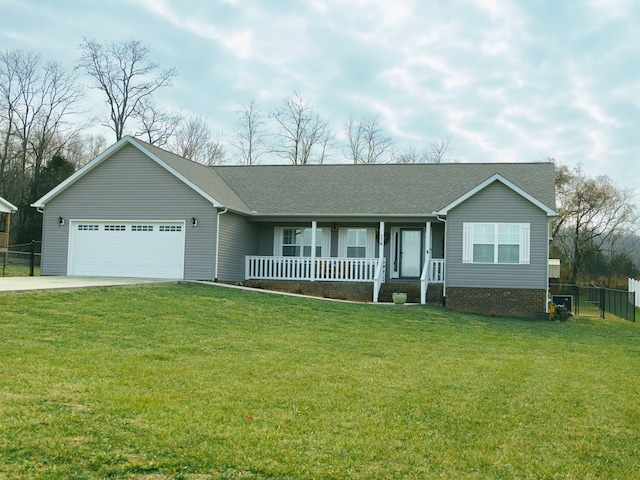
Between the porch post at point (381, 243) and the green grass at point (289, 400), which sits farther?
the porch post at point (381, 243)

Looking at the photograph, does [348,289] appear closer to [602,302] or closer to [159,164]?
[159,164]

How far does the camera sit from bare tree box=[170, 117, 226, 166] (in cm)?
4847

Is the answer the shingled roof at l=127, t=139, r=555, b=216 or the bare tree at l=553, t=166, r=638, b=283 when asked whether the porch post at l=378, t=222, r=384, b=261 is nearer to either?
the shingled roof at l=127, t=139, r=555, b=216

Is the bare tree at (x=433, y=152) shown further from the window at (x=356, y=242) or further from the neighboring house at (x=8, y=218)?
the neighboring house at (x=8, y=218)

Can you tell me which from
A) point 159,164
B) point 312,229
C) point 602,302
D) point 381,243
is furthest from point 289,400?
point 602,302

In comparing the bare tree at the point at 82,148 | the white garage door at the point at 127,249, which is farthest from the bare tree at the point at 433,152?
the white garage door at the point at 127,249

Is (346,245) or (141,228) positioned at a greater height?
(141,228)

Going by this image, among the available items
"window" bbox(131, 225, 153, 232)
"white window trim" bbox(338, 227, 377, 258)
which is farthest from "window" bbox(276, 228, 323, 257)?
"window" bbox(131, 225, 153, 232)

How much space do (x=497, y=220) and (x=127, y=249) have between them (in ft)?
39.3

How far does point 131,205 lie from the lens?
2197 cm

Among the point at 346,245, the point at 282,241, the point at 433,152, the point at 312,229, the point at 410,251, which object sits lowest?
the point at 410,251

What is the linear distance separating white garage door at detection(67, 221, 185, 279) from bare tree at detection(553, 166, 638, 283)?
88.2ft

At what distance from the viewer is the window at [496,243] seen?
20531mm

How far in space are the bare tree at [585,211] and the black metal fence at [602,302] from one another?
1207cm
